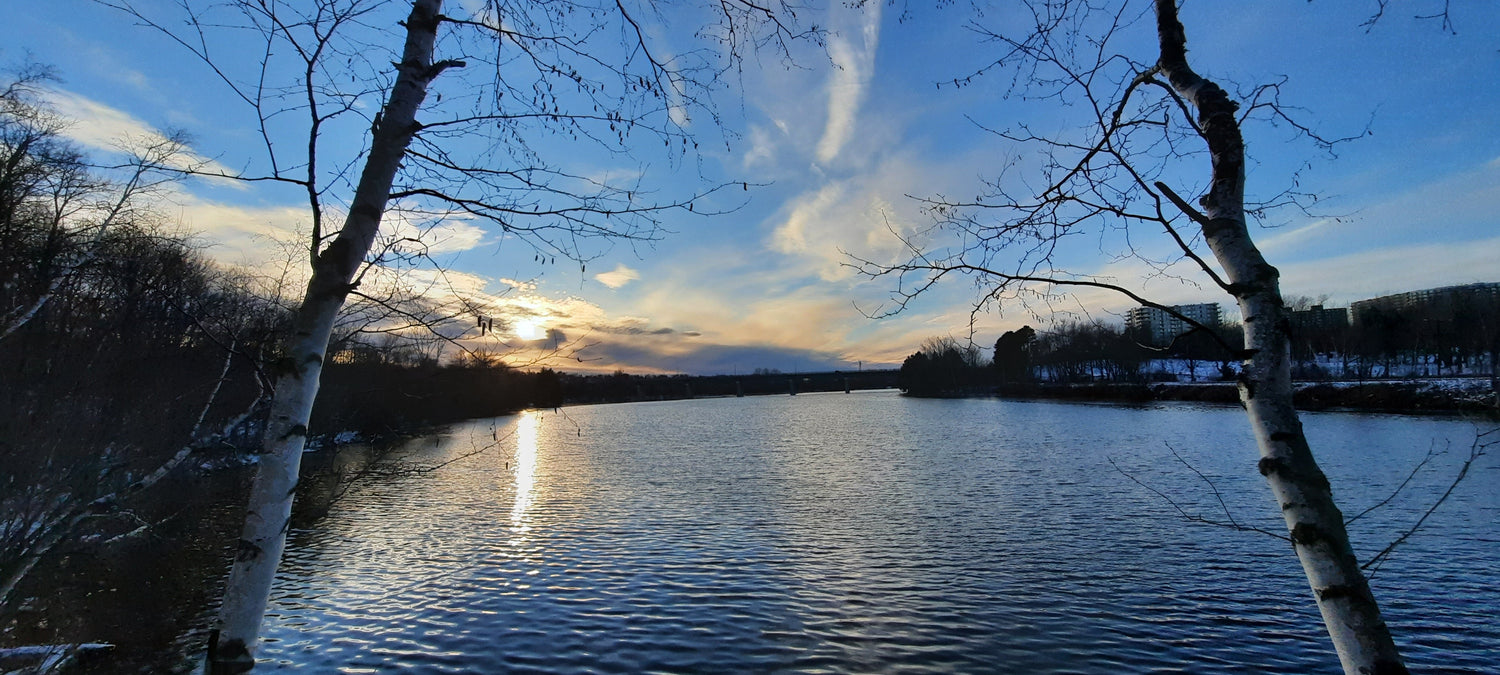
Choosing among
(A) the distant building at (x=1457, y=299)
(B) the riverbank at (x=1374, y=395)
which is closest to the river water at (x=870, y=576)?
(B) the riverbank at (x=1374, y=395)

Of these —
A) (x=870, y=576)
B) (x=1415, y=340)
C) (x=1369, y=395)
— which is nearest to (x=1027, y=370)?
(x=1415, y=340)

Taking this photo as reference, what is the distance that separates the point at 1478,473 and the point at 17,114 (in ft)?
147

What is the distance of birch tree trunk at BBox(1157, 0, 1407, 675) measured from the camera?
2945mm

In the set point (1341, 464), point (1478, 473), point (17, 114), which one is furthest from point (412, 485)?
point (1478, 473)

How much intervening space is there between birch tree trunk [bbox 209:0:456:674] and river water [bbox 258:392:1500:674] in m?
0.82

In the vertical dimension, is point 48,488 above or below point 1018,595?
above

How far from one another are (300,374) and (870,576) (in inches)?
504

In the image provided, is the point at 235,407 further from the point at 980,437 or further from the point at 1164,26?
the point at 980,437

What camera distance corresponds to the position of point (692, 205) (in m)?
3.80

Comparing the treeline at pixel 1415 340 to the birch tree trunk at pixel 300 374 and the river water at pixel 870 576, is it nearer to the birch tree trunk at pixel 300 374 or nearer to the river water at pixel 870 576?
the river water at pixel 870 576

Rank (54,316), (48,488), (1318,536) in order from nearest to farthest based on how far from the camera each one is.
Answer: (1318,536), (48,488), (54,316)

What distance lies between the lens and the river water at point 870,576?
412 inches

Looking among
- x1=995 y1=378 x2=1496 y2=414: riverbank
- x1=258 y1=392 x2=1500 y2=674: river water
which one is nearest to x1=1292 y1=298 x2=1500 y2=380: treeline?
x1=995 y1=378 x2=1496 y2=414: riverbank

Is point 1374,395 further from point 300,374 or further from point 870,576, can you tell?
point 300,374
